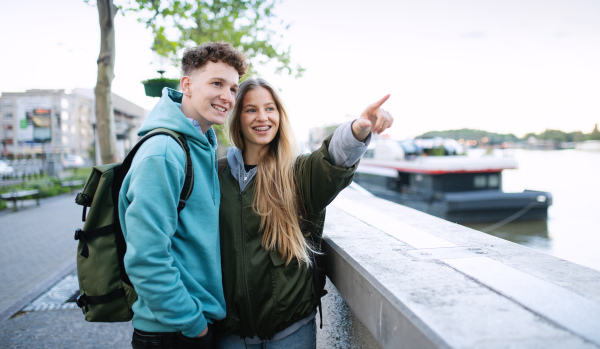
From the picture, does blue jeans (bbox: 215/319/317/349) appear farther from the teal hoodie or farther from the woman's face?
the woman's face

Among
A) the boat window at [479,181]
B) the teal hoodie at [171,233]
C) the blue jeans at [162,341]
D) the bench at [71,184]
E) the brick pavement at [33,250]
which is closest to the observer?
the teal hoodie at [171,233]

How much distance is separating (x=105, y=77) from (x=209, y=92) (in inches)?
183

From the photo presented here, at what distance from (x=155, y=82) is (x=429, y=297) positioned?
22.2 ft

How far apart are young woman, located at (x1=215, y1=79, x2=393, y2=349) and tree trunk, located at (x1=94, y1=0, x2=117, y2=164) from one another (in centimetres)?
448

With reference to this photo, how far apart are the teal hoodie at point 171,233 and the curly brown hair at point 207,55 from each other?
0.21 metres

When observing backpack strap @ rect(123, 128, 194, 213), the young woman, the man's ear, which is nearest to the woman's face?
the young woman

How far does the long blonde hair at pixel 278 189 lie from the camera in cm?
190

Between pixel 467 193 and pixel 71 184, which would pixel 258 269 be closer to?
pixel 467 193

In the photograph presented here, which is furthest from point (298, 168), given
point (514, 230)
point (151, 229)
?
point (514, 230)

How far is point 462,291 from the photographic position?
1.42 m

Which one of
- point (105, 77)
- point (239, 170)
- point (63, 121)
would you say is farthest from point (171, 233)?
point (63, 121)

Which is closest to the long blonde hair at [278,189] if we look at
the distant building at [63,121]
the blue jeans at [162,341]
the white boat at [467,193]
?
the blue jeans at [162,341]

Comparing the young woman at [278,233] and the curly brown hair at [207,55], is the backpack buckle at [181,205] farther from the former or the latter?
the curly brown hair at [207,55]

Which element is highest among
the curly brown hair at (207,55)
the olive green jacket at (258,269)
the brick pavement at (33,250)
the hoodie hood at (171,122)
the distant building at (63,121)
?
the distant building at (63,121)
